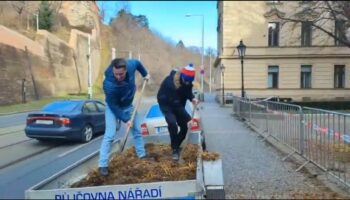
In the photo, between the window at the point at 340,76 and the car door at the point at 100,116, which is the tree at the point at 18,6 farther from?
the car door at the point at 100,116

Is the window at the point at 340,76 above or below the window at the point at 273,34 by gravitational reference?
below

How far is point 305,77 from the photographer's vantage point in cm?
4644

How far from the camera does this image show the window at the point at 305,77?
4622cm

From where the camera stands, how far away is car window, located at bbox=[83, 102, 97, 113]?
15753 millimetres

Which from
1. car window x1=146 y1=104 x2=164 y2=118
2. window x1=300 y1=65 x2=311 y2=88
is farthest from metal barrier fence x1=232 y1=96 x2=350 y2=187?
window x1=300 y1=65 x2=311 y2=88

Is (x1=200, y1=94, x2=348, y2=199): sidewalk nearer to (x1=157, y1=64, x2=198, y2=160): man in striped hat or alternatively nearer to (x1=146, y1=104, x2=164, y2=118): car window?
(x1=157, y1=64, x2=198, y2=160): man in striped hat

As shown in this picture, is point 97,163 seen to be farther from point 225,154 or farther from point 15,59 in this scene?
point 15,59

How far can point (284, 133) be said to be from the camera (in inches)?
472

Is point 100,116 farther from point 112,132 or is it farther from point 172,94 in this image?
point 112,132

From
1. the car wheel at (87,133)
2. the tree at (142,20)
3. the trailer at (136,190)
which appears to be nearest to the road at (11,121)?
the car wheel at (87,133)

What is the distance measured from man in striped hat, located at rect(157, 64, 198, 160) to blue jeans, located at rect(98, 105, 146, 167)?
607 millimetres

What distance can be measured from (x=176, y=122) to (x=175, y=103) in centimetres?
33

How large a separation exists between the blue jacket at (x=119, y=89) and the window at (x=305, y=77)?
40.9 m

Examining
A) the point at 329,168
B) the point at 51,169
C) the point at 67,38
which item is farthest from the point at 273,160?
the point at 67,38
